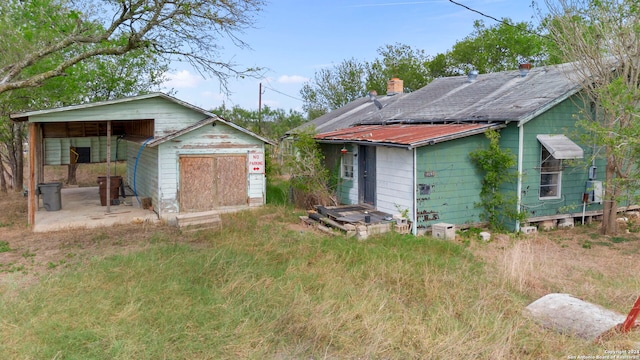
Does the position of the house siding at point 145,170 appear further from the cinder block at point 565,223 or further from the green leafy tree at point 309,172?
the cinder block at point 565,223

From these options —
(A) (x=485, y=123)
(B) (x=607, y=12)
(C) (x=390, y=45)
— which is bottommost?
(A) (x=485, y=123)

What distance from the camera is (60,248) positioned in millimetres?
9016

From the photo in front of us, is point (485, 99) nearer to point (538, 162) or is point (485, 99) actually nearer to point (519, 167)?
point (538, 162)

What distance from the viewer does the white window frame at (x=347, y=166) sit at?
13.9 meters

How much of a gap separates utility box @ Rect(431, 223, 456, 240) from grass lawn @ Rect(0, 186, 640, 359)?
94 centimetres

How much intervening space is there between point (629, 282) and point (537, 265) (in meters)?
1.37

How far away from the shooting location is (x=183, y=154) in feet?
42.2

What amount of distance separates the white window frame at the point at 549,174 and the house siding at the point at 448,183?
1799 mm

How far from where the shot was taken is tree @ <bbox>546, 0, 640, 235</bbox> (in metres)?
9.65

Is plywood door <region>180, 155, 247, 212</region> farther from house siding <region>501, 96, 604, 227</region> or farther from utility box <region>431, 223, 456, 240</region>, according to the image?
house siding <region>501, 96, 604, 227</region>

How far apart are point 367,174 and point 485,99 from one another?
4.31 metres

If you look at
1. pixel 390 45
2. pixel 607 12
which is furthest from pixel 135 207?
pixel 390 45

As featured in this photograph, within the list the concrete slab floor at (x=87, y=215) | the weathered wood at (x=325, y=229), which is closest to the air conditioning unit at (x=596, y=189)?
the weathered wood at (x=325, y=229)

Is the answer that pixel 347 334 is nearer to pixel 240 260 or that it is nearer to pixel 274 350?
pixel 274 350
